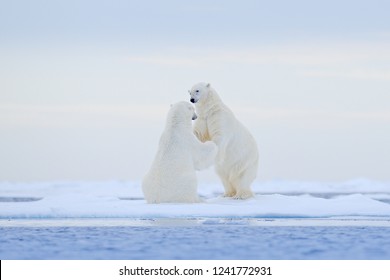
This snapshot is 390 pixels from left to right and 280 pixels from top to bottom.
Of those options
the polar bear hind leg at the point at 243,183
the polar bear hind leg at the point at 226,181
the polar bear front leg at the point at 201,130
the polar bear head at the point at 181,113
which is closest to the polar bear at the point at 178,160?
the polar bear head at the point at 181,113

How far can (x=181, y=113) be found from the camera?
43.3 feet

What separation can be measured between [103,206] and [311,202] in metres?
3.44

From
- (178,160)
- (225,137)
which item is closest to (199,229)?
(178,160)

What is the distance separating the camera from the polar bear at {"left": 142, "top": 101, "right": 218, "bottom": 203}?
12930mm

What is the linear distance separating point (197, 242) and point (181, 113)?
12.2ft

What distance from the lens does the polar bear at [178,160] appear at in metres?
12.9

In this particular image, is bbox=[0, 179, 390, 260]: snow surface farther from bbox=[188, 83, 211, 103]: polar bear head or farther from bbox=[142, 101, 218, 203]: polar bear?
bbox=[188, 83, 211, 103]: polar bear head

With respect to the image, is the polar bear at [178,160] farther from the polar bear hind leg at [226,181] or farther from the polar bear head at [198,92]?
the polar bear hind leg at [226,181]

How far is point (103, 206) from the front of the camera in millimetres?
13445

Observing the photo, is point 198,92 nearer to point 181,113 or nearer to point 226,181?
point 181,113

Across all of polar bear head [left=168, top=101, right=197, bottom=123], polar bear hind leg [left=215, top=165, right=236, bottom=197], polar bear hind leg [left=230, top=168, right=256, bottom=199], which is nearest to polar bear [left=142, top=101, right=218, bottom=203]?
polar bear head [left=168, top=101, right=197, bottom=123]

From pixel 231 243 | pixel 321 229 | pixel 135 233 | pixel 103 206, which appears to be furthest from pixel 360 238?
pixel 103 206
